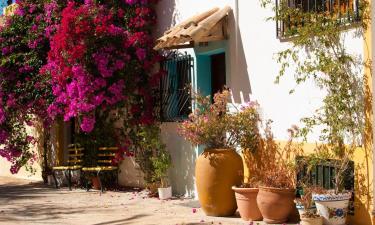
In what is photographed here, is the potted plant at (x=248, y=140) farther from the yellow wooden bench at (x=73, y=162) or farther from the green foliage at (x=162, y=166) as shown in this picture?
the yellow wooden bench at (x=73, y=162)

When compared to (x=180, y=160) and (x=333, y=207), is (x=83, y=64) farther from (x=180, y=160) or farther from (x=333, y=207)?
(x=333, y=207)

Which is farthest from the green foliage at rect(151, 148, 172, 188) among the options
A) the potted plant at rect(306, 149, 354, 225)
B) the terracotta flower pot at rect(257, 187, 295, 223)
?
the potted plant at rect(306, 149, 354, 225)

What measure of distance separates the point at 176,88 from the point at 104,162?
2.61 meters

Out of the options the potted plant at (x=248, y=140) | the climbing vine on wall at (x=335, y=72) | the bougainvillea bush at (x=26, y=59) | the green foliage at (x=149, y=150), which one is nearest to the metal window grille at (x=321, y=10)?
the climbing vine on wall at (x=335, y=72)

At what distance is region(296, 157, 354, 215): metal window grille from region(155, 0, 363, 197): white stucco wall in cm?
42

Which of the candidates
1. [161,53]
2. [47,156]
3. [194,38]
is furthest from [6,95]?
[194,38]

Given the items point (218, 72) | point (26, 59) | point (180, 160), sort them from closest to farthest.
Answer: point (218, 72) → point (180, 160) → point (26, 59)

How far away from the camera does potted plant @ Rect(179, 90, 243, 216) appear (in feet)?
29.5

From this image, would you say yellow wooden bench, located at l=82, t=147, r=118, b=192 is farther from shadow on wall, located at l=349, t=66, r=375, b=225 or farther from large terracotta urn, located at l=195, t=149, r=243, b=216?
shadow on wall, located at l=349, t=66, r=375, b=225

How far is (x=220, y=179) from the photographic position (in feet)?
29.5

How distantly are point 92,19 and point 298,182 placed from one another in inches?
229

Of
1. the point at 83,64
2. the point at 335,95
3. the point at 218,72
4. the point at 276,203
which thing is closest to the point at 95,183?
the point at 83,64

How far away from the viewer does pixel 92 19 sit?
39.8ft

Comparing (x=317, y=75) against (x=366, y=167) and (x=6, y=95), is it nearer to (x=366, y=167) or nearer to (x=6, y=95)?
(x=366, y=167)
